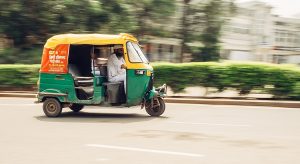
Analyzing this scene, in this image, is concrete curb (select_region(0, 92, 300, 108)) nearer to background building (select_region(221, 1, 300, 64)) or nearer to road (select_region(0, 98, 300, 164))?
road (select_region(0, 98, 300, 164))

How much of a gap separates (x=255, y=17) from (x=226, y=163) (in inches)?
2512

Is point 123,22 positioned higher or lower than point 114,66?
higher

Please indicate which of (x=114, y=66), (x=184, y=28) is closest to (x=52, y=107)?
(x=114, y=66)

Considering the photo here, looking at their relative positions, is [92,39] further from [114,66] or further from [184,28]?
[184,28]

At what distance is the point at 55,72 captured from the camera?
35.1 ft

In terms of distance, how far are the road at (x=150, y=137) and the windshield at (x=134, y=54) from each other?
138 centimetres

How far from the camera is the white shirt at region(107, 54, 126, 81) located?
10.4 meters

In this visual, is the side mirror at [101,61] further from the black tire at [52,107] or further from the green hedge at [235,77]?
the green hedge at [235,77]

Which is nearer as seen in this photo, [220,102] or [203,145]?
[203,145]

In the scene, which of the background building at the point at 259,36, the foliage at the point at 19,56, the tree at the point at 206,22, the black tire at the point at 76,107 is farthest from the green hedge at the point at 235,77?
the background building at the point at 259,36

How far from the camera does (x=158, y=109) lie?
1082 centimetres

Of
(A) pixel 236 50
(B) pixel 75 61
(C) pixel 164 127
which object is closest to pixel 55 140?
(C) pixel 164 127

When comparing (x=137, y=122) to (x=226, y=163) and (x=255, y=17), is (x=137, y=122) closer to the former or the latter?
(x=226, y=163)

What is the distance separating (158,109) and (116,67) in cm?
147
